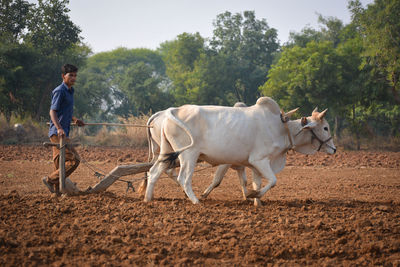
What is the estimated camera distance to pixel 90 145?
17297 millimetres

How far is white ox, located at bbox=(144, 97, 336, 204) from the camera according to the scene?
6.04m

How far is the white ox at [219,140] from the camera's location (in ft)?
19.8

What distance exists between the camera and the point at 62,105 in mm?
6020

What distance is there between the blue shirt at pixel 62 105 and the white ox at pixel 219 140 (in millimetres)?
1395

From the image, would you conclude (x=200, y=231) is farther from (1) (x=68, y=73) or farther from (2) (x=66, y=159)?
(1) (x=68, y=73)

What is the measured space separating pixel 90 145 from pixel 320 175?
1024 cm

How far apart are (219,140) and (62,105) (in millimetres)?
2310

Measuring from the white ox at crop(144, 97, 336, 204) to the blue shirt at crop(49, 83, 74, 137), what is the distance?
4.58 feet

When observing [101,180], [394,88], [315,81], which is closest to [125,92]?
[315,81]

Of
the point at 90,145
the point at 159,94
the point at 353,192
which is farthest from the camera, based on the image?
the point at 159,94

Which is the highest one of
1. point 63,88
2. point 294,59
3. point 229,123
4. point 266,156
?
point 294,59

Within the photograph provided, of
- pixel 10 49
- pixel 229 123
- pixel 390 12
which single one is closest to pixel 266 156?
pixel 229 123

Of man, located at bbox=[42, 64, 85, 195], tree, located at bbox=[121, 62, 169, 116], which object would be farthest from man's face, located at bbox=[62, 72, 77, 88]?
tree, located at bbox=[121, 62, 169, 116]

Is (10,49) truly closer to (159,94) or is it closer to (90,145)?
(90,145)
